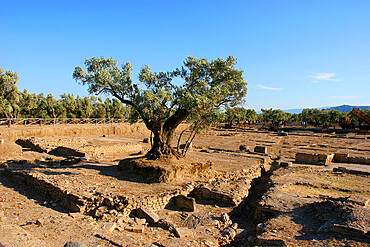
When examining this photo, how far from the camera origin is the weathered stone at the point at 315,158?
18250mm

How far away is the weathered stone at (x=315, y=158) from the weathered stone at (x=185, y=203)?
1270 cm

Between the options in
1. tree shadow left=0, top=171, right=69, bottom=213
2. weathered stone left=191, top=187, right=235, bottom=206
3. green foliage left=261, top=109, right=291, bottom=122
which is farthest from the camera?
green foliage left=261, top=109, right=291, bottom=122

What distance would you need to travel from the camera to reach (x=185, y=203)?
31.7ft

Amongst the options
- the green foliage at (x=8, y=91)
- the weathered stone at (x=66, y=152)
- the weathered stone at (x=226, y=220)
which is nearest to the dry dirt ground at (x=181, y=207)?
the weathered stone at (x=226, y=220)

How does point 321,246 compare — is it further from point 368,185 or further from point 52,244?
point 368,185

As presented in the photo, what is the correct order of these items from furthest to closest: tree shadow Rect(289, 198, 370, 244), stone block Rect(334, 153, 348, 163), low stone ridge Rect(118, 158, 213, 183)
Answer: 1. stone block Rect(334, 153, 348, 163)
2. low stone ridge Rect(118, 158, 213, 183)
3. tree shadow Rect(289, 198, 370, 244)

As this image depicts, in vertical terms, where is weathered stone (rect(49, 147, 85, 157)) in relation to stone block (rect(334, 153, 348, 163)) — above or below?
above

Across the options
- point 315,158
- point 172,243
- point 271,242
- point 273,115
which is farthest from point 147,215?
point 273,115

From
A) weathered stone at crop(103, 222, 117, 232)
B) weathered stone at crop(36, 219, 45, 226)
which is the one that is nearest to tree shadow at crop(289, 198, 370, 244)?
weathered stone at crop(103, 222, 117, 232)

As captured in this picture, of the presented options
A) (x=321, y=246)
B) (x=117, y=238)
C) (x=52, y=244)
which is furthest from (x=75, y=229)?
(x=321, y=246)

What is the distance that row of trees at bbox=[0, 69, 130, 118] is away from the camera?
32.4 m

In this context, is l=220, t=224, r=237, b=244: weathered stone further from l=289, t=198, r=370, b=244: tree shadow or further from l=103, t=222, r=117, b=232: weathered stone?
l=103, t=222, r=117, b=232: weathered stone

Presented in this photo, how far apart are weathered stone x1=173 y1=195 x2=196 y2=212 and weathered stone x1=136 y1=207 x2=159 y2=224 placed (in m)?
1.51

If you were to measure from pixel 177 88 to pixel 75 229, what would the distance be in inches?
325
